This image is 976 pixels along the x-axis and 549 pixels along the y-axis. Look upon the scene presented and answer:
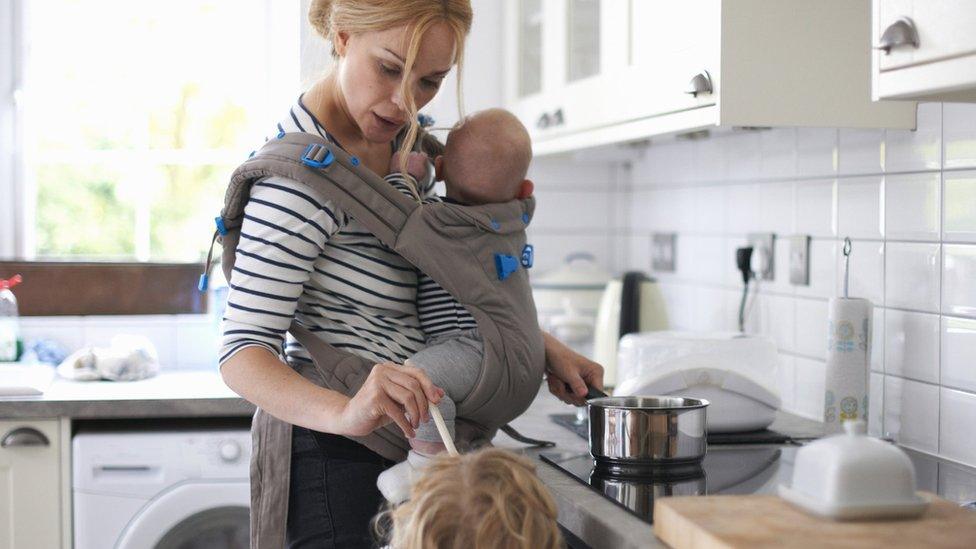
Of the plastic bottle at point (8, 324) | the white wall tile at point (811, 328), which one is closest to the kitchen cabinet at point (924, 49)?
the white wall tile at point (811, 328)

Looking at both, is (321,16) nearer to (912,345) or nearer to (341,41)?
(341,41)

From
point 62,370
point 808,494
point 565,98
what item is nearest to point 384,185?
point 808,494

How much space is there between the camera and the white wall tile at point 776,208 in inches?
82.5

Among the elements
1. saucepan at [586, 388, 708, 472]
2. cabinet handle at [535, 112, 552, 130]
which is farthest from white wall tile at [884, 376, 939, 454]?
cabinet handle at [535, 112, 552, 130]

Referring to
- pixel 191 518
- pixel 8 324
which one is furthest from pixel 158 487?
pixel 8 324

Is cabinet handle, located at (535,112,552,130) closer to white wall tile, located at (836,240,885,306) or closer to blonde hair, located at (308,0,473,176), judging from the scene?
white wall tile, located at (836,240,885,306)

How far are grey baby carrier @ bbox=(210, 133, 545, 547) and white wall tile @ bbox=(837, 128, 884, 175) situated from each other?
702mm

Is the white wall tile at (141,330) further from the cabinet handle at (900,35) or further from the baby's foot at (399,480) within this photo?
the cabinet handle at (900,35)

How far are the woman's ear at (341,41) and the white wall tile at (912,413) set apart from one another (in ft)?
3.44

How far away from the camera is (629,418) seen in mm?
1443

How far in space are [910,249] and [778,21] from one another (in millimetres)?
430

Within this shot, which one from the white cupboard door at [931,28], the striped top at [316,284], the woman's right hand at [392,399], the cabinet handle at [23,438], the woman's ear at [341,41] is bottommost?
the cabinet handle at [23,438]

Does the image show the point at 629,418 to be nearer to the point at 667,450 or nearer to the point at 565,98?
the point at 667,450

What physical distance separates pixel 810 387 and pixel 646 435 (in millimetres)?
702
